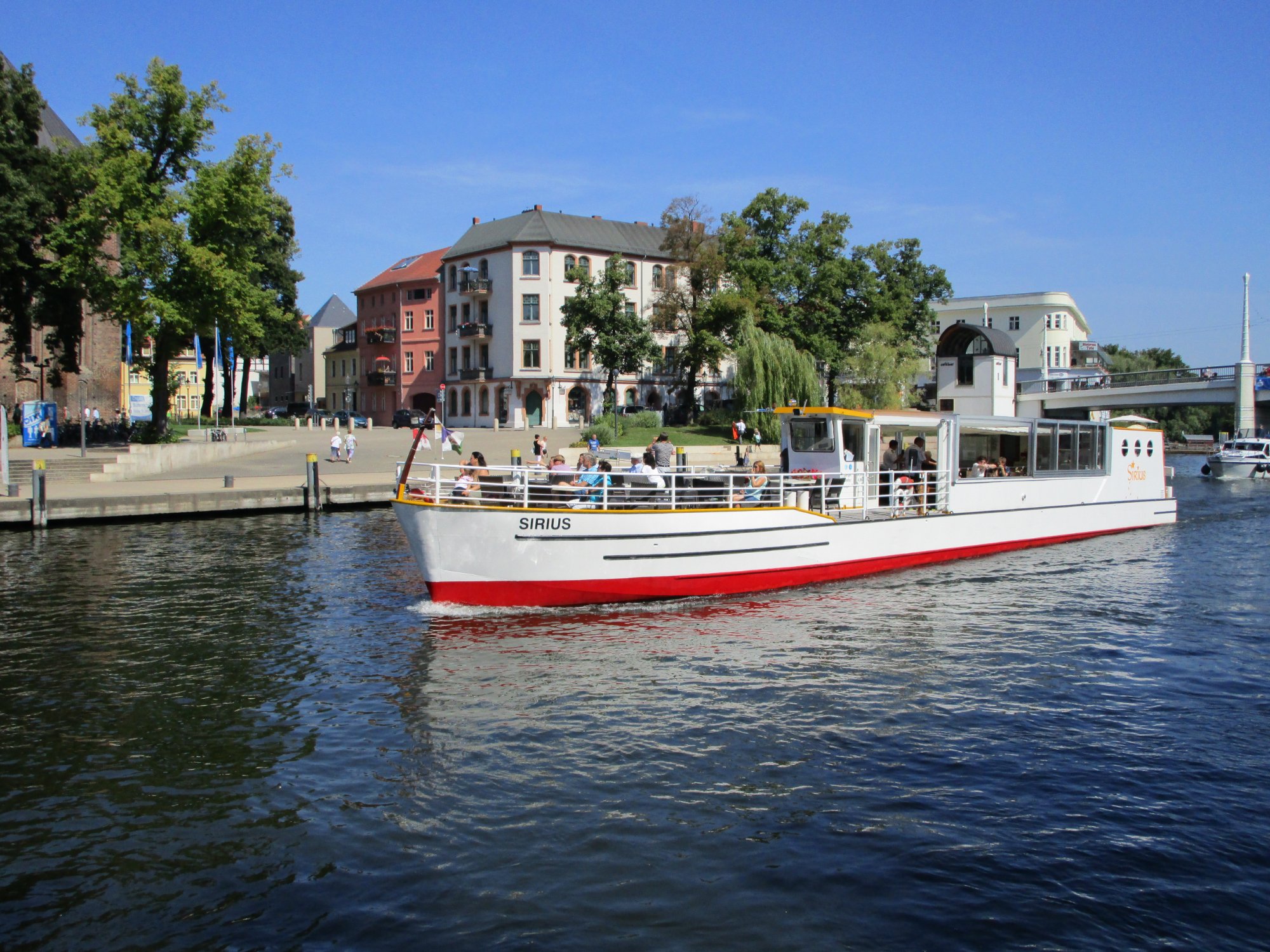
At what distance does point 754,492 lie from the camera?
18.3 metres

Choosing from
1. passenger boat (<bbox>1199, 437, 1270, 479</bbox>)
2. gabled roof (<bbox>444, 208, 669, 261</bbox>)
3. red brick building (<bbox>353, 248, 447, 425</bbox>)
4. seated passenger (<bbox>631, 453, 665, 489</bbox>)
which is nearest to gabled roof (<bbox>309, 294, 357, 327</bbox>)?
red brick building (<bbox>353, 248, 447, 425</bbox>)

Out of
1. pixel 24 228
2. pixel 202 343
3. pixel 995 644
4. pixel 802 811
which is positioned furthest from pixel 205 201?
pixel 802 811

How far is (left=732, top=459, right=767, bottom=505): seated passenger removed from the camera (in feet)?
59.8

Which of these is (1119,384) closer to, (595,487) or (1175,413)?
(1175,413)

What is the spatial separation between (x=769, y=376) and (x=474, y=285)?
2784 cm

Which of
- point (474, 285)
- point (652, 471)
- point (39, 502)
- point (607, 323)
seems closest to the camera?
point (652, 471)

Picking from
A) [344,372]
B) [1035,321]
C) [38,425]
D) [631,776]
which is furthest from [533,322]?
[1035,321]

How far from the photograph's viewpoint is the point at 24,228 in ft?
136

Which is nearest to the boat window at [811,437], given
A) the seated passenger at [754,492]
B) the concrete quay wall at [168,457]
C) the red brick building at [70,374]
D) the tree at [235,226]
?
the seated passenger at [754,492]

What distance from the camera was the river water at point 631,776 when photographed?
690cm

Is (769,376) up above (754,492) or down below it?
above

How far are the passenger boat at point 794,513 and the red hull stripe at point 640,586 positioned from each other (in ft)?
0.09

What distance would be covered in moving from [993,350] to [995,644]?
4894cm

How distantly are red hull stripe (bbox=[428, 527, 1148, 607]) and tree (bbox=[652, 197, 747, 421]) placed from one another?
1653 inches
